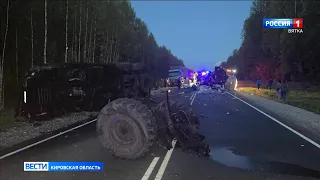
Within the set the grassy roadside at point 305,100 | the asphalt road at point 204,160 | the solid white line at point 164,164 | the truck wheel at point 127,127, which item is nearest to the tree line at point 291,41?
the grassy roadside at point 305,100

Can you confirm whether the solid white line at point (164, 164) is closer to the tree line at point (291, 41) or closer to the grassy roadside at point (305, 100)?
the grassy roadside at point (305, 100)

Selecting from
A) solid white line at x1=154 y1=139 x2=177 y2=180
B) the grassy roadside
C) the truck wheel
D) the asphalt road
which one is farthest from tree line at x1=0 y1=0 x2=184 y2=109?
the grassy roadside

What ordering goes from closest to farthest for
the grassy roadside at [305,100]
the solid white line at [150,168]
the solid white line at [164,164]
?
the solid white line at [150,168] → the solid white line at [164,164] → the grassy roadside at [305,100]

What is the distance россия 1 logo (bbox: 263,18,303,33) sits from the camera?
54.0 meters

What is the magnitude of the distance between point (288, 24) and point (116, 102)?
59.4 m

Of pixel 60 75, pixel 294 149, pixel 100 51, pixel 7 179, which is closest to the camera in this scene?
pixel 7 179

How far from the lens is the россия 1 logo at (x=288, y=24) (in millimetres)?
53959

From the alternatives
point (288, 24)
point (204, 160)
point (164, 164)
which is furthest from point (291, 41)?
point (164, 164)

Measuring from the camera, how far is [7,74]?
90.6 ft

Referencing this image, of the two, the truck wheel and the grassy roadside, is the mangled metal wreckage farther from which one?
the grassy roadside

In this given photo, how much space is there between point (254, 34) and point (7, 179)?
9769cm

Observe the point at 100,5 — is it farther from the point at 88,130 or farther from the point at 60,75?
the point at 60,75

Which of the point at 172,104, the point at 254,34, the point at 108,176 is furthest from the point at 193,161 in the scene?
the point at 254,34

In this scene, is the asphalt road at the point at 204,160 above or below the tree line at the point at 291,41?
below
